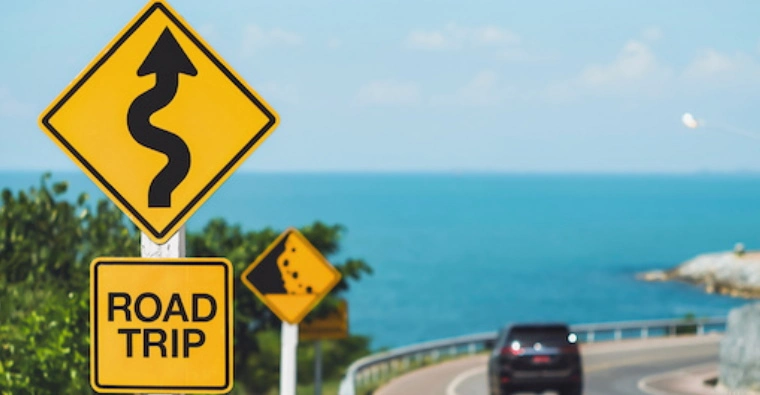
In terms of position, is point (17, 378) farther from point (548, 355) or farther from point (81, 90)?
point (548, 355)

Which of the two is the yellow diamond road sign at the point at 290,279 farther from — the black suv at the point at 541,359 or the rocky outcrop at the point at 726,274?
the rocky outcrop at the point at 726,274

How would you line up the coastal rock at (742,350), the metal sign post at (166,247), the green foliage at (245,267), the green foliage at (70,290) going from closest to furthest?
the metal sign post at (166,247)
the green foliage at (70,290)
the coastal rock at (742,350)
the green foliage at (245,267)

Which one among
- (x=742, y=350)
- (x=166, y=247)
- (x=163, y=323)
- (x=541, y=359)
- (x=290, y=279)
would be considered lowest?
(x=742, y=350)

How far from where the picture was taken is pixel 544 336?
29.6 metres

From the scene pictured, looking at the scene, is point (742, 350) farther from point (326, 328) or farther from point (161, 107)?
point (161, 107)

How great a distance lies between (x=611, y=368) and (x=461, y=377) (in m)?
5.81

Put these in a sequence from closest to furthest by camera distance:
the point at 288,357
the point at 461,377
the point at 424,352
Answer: the point at 288,357 < the point at 461,377 < the point at 424,352

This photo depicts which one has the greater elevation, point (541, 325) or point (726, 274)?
point (541, 325)

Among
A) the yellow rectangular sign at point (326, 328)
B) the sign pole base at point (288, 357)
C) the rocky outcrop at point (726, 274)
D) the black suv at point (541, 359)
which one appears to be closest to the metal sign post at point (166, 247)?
the sign pole base at point (288, 357)

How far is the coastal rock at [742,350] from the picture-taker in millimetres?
34531

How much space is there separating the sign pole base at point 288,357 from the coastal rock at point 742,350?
20067 mm

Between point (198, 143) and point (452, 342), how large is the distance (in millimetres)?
45847

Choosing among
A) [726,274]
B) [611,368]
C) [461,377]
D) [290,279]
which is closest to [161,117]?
[290,279]

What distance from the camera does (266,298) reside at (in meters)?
15.6
